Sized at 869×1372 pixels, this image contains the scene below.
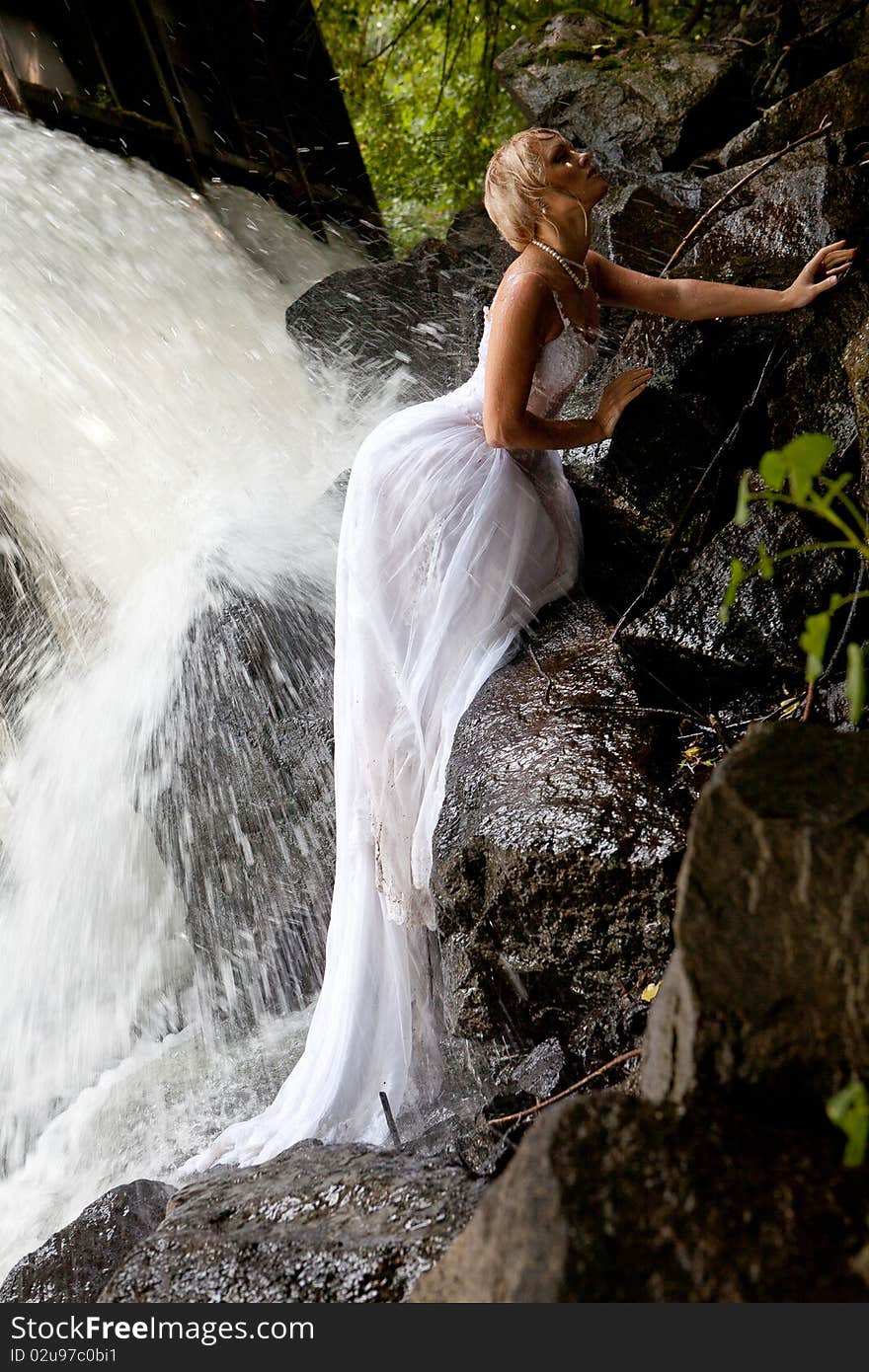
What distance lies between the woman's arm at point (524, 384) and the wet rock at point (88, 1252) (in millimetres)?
2719

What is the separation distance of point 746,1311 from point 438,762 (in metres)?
2.22

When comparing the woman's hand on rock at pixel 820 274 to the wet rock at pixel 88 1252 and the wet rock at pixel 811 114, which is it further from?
the wet rock at pixel 88 1252

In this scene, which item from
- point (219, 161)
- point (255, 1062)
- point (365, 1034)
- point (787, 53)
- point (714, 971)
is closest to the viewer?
point (714, 971)

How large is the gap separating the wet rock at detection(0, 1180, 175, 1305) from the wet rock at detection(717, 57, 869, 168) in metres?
4.56

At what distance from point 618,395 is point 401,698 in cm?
127

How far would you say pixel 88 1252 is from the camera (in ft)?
10.5

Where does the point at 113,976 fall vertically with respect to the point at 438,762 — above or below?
below

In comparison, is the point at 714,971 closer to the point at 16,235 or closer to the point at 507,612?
the point at 507,612

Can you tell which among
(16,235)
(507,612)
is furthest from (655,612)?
(16,235)

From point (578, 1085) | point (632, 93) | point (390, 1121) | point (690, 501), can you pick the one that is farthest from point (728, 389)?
point (632, 93)

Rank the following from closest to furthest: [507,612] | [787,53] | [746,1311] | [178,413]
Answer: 1. [746,1311]
2. [507,612]
3. [787,53]
4. [178,413]

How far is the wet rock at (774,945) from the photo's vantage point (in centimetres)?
138

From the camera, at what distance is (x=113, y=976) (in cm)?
627

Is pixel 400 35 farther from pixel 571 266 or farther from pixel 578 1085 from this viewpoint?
pixel 578 1085
